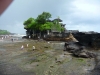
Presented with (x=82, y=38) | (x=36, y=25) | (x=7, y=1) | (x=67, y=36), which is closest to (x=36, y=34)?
(x=36, y=25)

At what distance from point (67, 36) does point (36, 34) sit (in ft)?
66.7

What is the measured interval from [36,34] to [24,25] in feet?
51.0

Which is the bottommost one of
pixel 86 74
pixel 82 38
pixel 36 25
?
pixel 86 74

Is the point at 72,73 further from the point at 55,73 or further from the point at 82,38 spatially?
the point at 82,38

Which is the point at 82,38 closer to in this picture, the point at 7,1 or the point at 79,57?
the point at 79,57

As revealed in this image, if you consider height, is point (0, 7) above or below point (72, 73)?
above

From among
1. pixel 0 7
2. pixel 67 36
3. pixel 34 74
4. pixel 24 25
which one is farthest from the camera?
pixel 24 25

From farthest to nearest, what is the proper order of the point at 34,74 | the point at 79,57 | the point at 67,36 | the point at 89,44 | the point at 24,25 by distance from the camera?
the point at 24,25 → the point at 67,36 → the point at 89,44 → the point at 79,57 → the point at 34,74

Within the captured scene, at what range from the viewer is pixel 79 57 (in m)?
21.5

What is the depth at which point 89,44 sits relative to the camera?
3662 cm

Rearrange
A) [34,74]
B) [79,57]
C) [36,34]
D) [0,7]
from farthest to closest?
[36,34]
[79,57]
[34,74]
[0,7]

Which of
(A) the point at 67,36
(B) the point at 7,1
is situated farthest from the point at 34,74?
(A) the point at 67,36

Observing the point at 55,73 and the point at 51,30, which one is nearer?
the point at 55,73

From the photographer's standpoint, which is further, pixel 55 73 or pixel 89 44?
pixel 89 44
